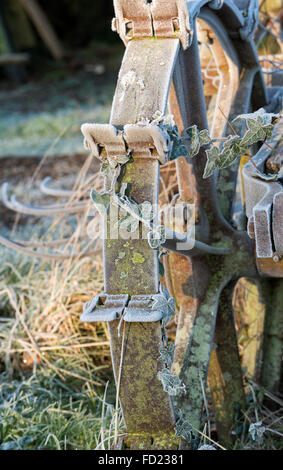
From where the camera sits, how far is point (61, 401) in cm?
229

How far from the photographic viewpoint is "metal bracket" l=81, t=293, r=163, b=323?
1.33m

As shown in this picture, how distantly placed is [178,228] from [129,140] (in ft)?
1.45

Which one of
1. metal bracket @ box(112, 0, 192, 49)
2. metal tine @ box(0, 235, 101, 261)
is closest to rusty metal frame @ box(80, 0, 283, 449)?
metal bracket @ box(112, 0, 192, 49)

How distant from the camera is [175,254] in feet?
5.63

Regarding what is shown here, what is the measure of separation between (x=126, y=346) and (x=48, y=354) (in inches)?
45.9

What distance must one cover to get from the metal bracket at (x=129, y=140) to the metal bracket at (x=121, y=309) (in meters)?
0.35

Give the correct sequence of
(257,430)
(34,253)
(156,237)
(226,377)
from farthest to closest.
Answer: (34,253), (226,377), (257,430), (156,237)

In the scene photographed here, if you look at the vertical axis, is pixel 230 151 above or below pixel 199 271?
above

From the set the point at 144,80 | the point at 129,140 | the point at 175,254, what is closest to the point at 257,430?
the point at 175,254

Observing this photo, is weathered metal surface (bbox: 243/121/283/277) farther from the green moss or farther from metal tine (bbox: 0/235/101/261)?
metal tine (bbox: 0/235/101/261)

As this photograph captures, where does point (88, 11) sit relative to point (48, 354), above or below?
above

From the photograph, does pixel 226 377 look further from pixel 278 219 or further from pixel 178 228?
pixel 278 219

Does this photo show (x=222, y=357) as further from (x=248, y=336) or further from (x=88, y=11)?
(x=88, y=11)
